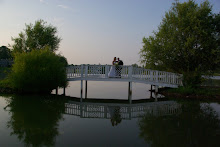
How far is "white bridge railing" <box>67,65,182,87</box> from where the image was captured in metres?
15.0

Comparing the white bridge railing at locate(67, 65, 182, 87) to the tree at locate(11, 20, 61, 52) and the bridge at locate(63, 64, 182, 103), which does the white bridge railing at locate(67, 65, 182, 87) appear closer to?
the bridge at locate(63, 64, 182, 103)

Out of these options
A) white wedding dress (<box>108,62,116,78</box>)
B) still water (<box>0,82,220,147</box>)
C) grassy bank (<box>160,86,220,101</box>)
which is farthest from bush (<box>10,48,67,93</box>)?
grassy bank (<box>160,86,220,101</box>)

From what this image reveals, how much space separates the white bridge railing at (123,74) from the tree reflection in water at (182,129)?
6.41 meters

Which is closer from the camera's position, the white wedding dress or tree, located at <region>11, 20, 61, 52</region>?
the white wedding dress

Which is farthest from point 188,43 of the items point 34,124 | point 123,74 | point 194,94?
point 34,124

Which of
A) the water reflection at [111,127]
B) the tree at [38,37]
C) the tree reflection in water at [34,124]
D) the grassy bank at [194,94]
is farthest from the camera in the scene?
the tree at [38,37]

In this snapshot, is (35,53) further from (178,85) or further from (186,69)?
(186,69)

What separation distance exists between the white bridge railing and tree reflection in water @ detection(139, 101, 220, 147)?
6414mm

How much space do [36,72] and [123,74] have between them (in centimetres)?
648

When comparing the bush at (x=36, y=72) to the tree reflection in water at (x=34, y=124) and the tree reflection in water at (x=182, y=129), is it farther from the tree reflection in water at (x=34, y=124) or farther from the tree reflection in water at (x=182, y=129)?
the tree reflection in water at (x=182, y=129)

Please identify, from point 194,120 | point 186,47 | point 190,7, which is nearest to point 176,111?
point 194,120

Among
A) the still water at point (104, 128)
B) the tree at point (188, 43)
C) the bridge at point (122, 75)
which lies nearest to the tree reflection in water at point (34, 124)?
the still water at point (104, 128)

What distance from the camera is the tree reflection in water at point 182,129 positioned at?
213 inches

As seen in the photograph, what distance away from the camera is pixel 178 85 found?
53.0 ft
